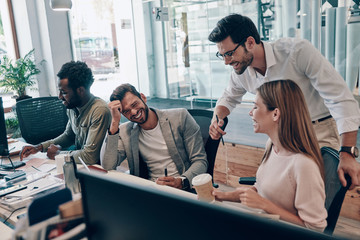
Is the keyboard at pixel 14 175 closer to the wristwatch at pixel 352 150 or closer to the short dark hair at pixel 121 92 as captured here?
the short dark hair at pixel 121 92

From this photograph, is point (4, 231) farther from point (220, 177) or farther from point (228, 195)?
point (220, 177)

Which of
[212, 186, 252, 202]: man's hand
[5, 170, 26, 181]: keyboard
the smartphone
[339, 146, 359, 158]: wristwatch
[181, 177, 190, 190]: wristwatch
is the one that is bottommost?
[181, 177, 190, 190]: wristwatch

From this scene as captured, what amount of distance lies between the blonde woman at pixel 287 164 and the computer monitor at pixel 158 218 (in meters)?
0.59

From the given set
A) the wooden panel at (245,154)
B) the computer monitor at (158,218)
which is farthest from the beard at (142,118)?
the wooden panel at (245,154)

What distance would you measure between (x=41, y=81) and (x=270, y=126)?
4.93m

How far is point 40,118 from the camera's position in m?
3.30

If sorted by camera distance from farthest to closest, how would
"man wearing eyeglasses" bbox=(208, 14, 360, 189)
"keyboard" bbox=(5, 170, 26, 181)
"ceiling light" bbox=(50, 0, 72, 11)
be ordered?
"ceiling light" bbox=(50, 0, 72, 11)
"keyboard" bbox=(5, 170, 26, 181)
"man wearing eyeglasses" bbox=(208, 14, 360, 189)

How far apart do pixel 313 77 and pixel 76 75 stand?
5.33ft

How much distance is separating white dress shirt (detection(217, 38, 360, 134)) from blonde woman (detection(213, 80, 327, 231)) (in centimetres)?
30

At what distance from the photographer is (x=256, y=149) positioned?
3322 millimetres

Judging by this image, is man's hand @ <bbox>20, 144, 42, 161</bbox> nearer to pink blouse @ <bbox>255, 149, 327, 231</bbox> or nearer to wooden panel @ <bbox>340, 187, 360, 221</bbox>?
pink blouse @ <bbox>255, 149, 327, 231</bbox>

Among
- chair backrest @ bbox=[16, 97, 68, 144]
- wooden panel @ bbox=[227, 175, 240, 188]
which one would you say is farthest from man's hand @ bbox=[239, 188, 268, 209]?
chair backrest @ bbox=[16, 97, 68, 144]

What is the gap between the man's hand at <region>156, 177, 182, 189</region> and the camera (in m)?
1.71

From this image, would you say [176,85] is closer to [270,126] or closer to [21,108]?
[21,108]
